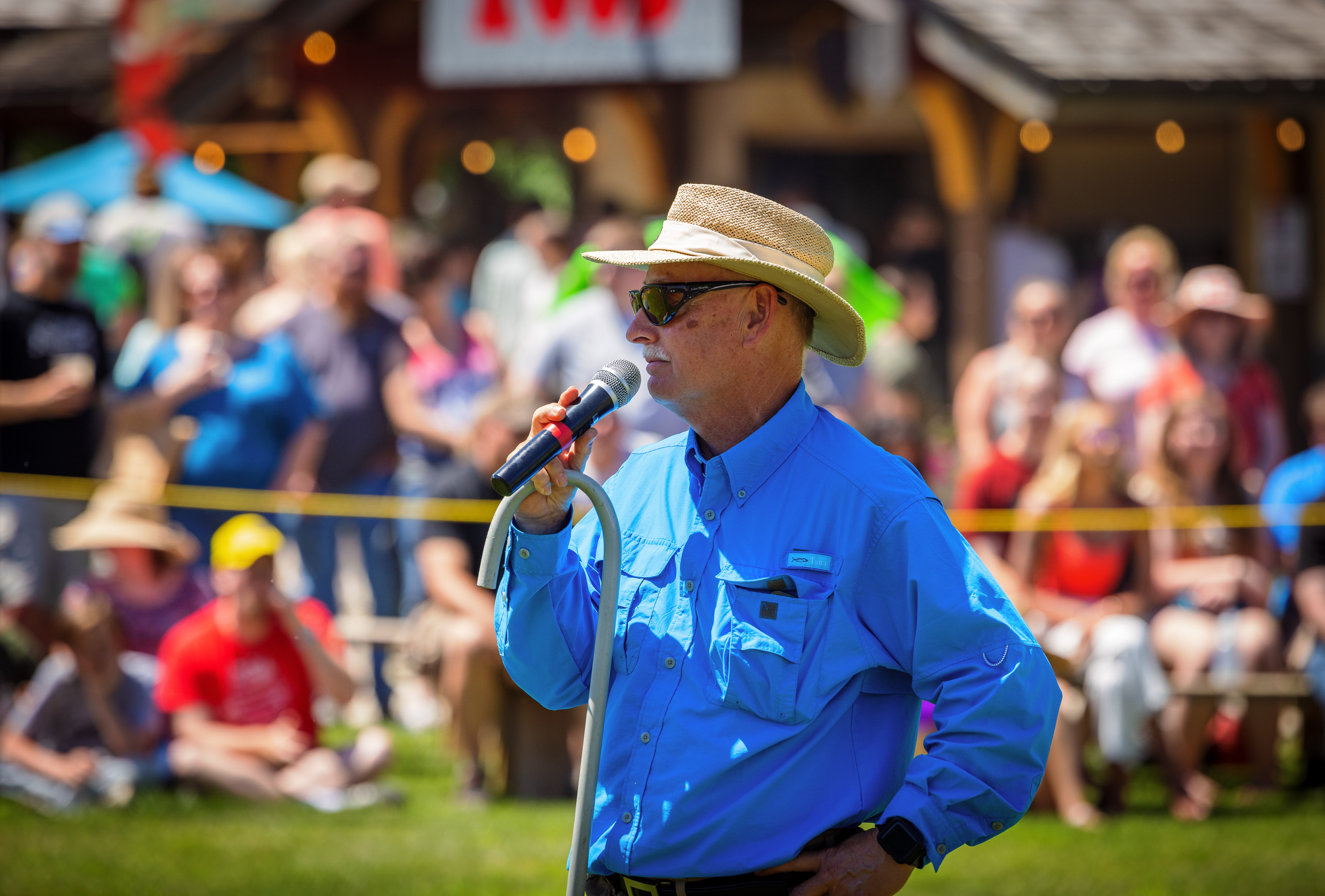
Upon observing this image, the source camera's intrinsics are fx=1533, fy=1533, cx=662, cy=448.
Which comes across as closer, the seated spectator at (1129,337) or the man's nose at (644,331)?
the man's nose at (644,331)

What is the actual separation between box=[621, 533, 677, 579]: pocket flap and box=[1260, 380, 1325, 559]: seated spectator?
5046mm

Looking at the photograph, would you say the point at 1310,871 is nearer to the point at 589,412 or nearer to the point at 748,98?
the point at 589,412

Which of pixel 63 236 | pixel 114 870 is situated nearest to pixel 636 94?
pixel 63 236

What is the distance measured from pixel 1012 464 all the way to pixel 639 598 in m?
4.88

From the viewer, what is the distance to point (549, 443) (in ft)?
8.50

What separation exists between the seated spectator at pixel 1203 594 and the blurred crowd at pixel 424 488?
0.05 ft

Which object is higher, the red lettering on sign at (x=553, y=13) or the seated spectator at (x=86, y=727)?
the red lettering on sign at (x=553, y=13)

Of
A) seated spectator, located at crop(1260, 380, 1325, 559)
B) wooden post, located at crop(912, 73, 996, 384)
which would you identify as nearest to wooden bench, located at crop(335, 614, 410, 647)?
seated spectator, located at crop(1260, 380, 1325, 559)

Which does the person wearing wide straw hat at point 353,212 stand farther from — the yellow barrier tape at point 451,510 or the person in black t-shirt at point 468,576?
the person in black t-shirt at point 468,576

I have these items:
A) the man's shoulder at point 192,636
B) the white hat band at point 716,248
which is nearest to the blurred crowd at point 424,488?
the man's shoulder at point 192,636

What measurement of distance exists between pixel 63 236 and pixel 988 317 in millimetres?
6659

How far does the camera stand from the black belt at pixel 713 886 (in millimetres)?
2619

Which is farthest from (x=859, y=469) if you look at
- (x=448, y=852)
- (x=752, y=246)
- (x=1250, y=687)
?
(x=1250, y=687)

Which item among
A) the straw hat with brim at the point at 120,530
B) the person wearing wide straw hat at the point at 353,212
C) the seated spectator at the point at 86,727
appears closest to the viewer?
the seated spectator at the point at 86,727
